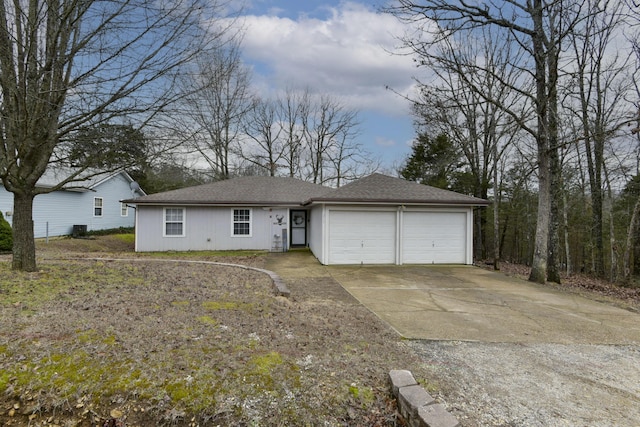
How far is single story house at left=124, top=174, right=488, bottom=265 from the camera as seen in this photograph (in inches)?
433

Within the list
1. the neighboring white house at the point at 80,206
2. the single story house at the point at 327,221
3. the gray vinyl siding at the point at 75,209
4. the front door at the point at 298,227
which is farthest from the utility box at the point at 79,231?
the front door at the point at 298,227

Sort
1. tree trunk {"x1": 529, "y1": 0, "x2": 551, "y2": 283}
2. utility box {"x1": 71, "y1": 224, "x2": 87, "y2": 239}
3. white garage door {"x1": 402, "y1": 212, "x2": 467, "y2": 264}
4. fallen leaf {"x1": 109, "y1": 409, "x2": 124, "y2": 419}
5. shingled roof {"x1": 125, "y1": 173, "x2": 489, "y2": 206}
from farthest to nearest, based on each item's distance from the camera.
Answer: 1. utility box {"x1": 71, "y1": 224, "x2": 87, "y2": 239}
2. white garage door {"x1": 402, "y1": 212, "x2": 467, "y2": 264}
3. shingled roof {"x1": 125, "y1": 173, "x2": 489, "y2": 206}
4. tree trunk {"x1": 529, "y1": 0, "x2": 551, "y2": 283}
5. fallen leaf {"x1": 109, "y1": 409, "x2": 124, "y2": 419}

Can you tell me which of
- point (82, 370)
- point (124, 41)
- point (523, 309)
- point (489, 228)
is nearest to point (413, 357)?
point (82, 370)

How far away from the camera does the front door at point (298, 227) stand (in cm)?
1538

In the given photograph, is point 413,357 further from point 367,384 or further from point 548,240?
point 548,240

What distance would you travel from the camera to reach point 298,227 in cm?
1547

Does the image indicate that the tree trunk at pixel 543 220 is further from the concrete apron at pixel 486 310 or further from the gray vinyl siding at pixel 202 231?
the gray vinyl siding at pixel 202 231

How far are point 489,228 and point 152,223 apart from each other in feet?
58.8

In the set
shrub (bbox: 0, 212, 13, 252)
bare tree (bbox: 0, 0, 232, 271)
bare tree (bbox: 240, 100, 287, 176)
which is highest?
bare tree (bbox: 240, 100, 287, 176)

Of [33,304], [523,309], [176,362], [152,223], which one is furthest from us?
[152,223]

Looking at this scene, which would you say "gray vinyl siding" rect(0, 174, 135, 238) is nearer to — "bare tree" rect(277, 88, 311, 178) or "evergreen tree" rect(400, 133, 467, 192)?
"bare tree" rect(277, 88, 311, 178)

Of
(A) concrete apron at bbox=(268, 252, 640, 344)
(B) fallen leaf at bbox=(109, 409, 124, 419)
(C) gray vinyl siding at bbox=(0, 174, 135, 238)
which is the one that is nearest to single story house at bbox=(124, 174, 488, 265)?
(A) concrete apron at bbox=(268, 252, 640, 344)

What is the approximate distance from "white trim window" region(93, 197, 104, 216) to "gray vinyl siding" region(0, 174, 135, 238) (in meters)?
0.16

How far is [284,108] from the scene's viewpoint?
26.0m
